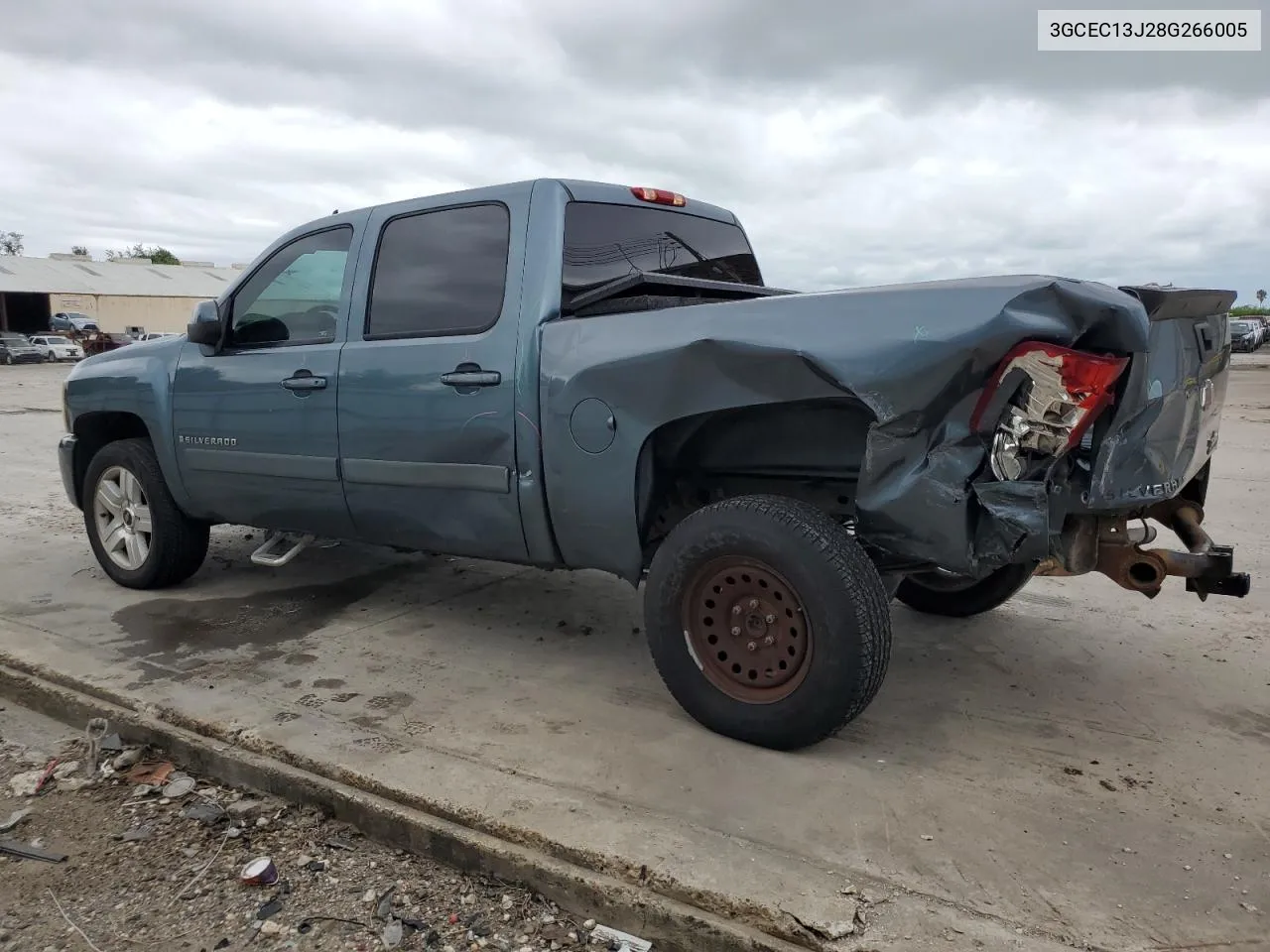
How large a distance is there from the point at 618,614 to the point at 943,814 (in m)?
2.27

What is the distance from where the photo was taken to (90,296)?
51500mm

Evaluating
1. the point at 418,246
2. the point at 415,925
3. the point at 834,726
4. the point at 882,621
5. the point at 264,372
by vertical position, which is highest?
the point at 418,246

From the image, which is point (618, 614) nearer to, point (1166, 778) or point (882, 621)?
point (882, 621)

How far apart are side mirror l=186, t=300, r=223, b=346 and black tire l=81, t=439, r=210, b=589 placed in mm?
839

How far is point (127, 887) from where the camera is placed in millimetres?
2623

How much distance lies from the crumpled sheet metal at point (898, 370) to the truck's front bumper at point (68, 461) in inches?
147

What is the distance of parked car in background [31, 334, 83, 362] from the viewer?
3994cm

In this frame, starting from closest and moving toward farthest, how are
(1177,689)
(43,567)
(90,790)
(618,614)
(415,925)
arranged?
(415,925), (90,790), (1177,689), (618,614), (43,567)

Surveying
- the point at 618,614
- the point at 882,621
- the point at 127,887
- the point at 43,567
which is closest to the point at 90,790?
the point at 127,887

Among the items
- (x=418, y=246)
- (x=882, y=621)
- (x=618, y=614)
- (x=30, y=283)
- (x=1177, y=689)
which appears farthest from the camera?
(x=30, y=283)

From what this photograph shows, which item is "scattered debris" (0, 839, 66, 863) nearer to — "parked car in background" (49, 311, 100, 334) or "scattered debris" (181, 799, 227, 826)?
"scattered debris" (181, 799, 227, 826)

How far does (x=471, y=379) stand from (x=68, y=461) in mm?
3186

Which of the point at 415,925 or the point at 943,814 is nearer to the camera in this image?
the point at 415,925

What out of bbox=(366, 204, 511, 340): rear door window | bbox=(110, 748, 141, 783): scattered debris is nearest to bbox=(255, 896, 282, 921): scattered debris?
bbox=(110, 748, 141, 783): scattered debris
